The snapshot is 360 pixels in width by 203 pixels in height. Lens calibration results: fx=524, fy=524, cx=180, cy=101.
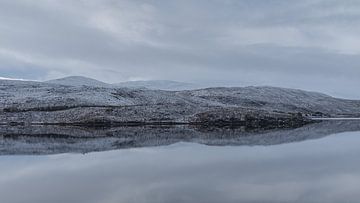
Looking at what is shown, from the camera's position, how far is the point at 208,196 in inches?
796

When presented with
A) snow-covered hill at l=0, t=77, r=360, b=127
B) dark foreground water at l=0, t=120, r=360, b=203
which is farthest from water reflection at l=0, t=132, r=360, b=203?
snow-covered hill at l=0, t=77, r=360, b=127

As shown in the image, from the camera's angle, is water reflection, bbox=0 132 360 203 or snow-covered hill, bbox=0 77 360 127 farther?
snow-covered hill, bbox=0 77 360 127

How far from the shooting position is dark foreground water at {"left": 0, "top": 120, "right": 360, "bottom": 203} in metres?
20.4

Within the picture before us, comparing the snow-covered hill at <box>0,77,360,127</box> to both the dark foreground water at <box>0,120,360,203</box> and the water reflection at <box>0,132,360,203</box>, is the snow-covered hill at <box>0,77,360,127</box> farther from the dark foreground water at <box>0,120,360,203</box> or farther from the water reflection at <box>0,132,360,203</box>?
the water reflection at <box>0,132,360,203</box>

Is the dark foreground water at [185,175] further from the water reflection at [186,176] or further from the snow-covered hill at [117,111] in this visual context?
the snow-covered hill at [117,111]

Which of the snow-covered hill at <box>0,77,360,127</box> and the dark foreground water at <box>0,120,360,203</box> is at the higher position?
the snow-covered hill at <box>0,77,360,127</box>

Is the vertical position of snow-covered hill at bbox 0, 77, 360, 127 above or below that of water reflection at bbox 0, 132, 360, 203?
above

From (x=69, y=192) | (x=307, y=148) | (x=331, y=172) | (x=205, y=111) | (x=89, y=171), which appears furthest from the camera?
(x=205, y=111)

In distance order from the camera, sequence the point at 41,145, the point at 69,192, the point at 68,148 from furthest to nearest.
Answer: the point at 41,145
the point at 68,148
the point at 69,192

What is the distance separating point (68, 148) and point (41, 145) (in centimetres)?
406

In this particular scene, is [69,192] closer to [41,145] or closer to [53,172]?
[53,172]

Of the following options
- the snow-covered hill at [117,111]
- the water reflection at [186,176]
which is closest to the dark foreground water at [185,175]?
the water reflection at [186,176]

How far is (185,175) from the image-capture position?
26.1 metres

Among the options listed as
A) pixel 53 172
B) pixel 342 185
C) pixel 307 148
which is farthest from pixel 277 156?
pixel 53 172
